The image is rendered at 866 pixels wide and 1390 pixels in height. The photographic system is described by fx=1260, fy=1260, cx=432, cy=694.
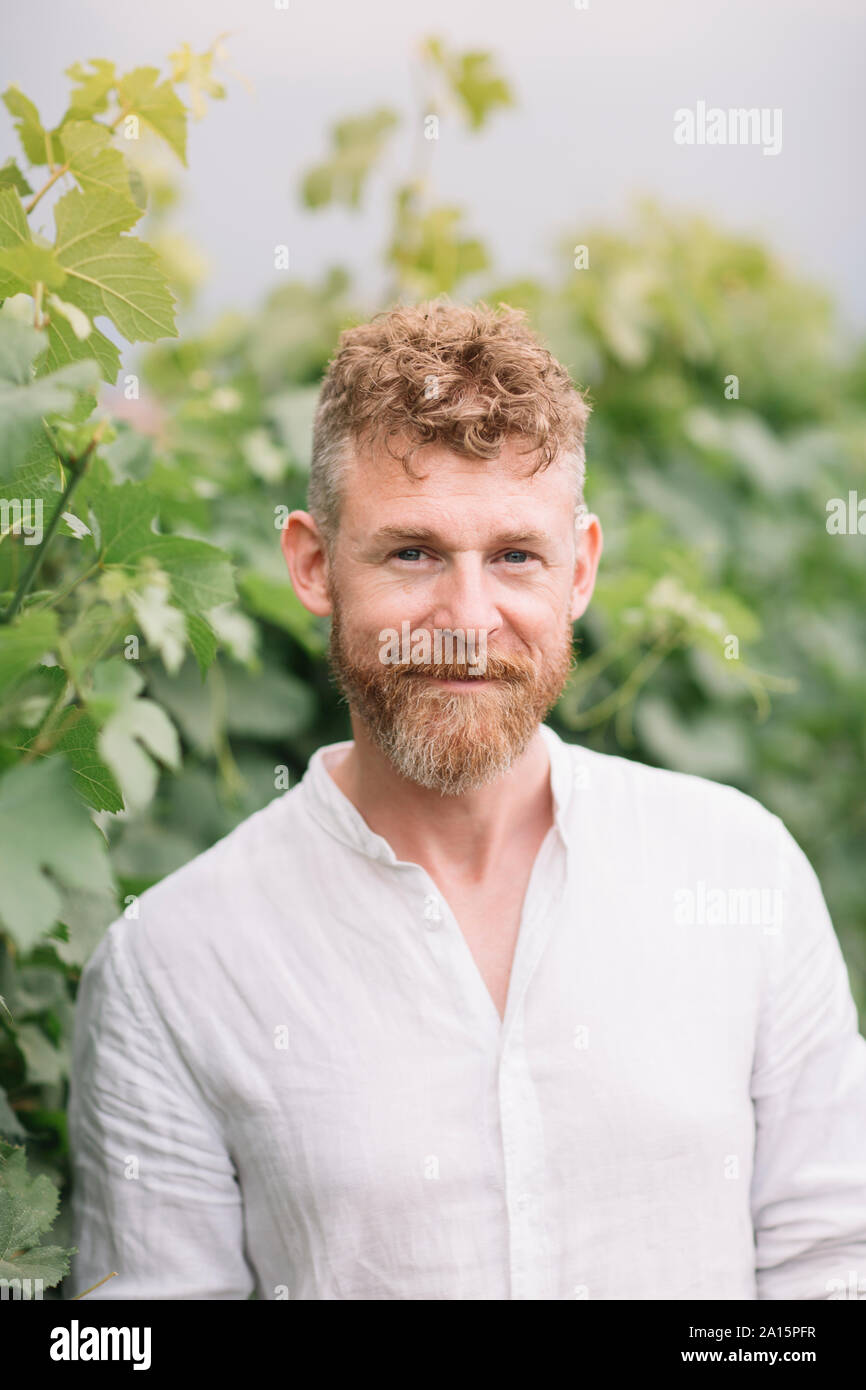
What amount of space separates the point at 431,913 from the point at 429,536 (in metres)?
0.45

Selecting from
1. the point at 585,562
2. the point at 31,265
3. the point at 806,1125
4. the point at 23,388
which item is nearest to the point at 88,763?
the point at 23,388

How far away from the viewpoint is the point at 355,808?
1617 mm

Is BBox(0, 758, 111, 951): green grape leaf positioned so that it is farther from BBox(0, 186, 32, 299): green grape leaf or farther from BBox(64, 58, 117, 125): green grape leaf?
BBox(64, 58, 117, 125): green grape leaf

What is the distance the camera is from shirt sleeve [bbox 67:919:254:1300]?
1.49 meters

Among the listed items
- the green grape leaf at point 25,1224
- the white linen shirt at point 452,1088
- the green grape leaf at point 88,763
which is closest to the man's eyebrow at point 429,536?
the white linen shirt at point 452,1088

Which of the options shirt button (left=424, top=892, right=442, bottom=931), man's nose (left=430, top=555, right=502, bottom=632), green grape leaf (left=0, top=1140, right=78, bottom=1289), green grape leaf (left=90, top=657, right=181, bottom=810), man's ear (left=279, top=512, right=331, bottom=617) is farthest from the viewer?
man's ear (left=279, top=512, right=331, bottom=617)

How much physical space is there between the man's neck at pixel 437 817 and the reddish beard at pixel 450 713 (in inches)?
2.5

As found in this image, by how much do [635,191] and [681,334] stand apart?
0.52m

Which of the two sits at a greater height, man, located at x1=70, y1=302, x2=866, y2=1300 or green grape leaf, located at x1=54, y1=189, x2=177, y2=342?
green grape leaf, located at x1=54, y1=189, x2=177, y2=342

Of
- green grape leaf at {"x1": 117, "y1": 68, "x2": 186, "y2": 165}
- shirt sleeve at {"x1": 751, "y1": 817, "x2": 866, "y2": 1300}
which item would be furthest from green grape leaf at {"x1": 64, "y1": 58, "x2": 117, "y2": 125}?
shirt sleeve at {"x1": 751, "y1": 817, "x2": 866, "y2": 1300}

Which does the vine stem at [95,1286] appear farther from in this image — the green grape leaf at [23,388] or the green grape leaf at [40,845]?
the green grape leaf at [23,388]

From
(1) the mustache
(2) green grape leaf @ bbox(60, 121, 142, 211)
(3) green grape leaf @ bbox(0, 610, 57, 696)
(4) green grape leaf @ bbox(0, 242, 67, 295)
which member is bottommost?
(3) green grape leaf @ bbox(0, 610, 57, 696)

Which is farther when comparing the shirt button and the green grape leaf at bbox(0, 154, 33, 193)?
the shirt button

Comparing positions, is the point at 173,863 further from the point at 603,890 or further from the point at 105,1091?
the point at 603,890
